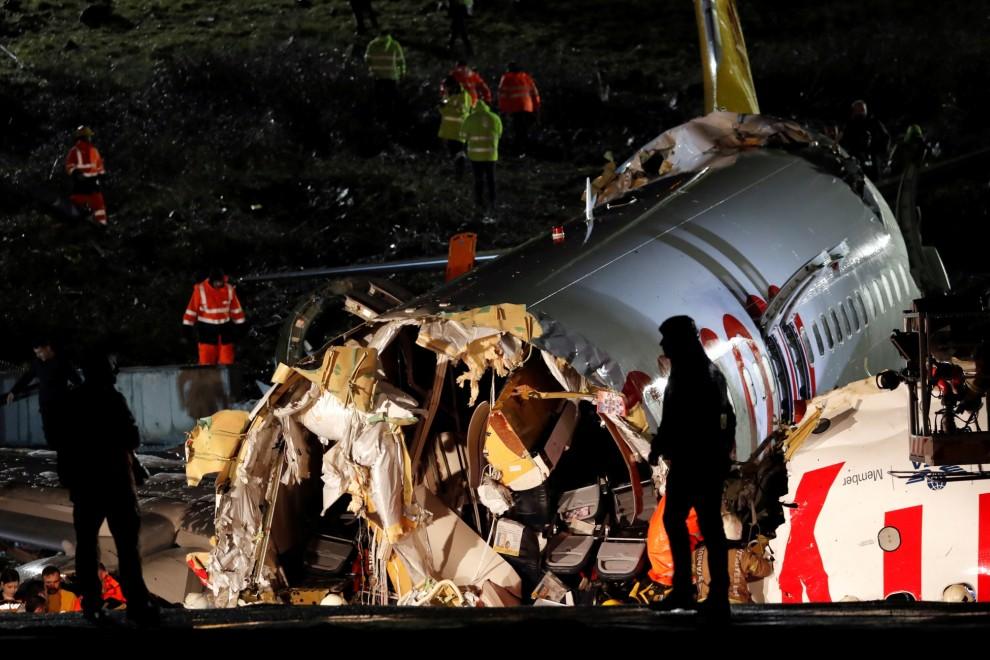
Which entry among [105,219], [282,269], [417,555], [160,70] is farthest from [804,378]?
[160,70]

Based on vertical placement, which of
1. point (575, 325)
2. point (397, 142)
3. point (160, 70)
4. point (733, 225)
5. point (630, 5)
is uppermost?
point (630, 5)

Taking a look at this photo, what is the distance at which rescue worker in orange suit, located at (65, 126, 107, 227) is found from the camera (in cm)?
3166

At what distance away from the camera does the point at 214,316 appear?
24656mm

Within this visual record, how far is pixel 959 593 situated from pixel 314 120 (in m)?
32.2

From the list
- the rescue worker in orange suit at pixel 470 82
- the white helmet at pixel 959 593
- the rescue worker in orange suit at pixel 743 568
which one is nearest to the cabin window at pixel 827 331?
the rescue worker in orange suit at pixel 743 568

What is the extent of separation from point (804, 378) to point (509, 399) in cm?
303

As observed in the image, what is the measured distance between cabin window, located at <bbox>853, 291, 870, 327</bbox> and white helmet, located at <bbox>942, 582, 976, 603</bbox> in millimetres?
5312

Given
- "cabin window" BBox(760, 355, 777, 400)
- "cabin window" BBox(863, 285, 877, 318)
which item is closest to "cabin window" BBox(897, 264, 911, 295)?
"cabin window" BBox(863, 285, 877, 318)

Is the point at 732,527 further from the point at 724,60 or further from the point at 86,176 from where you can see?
the point at 86,176

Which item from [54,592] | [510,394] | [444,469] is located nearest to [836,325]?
[510,394]

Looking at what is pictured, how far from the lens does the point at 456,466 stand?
1284 cm

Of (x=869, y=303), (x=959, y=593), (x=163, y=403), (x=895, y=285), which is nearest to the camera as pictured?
(x=959, y=593)

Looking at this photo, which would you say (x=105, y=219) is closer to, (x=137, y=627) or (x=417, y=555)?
(x=417, y=555)

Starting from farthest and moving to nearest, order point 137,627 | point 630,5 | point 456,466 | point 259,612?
point 630,5 → point 456,466 → point 259,612 → point 137,627
